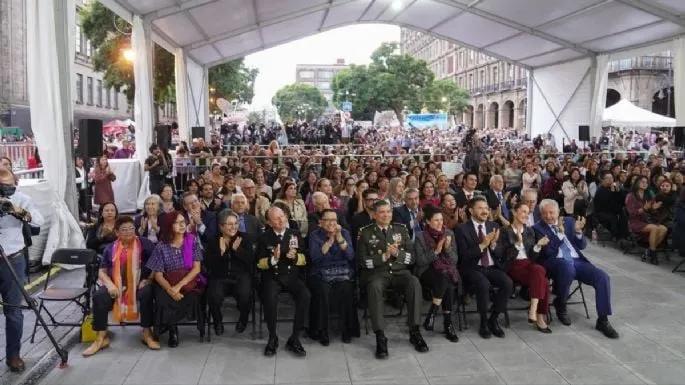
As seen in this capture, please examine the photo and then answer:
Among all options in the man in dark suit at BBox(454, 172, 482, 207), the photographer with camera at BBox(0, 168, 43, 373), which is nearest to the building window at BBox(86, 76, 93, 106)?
the man in dark suit at BBox(454, 172, 482, 207)

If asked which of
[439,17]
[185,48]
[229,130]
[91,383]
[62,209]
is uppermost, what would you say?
[439,17]

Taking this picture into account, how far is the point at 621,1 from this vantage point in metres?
14.8

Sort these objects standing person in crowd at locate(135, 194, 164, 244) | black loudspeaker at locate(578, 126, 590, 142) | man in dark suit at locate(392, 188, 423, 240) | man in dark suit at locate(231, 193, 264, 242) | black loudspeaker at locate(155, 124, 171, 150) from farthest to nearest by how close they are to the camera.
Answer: black loudspeaker at locate(578, 126, 590, 142)
black loudspeaker at locate(155, 124, 171, 150)
man in dark suit at locate(392, 188, 423, 240)
man in dark suit at locate(231, 193, 264, 242)
standing person in crowd at locate(135, 194, 164, 244)

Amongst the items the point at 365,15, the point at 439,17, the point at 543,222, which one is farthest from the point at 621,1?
the point at 543,222

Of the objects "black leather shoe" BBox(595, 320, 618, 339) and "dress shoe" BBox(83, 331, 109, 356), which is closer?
"dress shoe" BBox(83, 331, 109, 356)

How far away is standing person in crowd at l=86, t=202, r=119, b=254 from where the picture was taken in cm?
614

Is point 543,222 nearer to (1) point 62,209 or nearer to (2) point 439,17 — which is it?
(1) point 62,209

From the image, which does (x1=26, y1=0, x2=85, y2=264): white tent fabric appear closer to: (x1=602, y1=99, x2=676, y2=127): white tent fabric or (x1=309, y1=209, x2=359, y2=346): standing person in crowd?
(x1=309, y1=209, x2=359, y2=346): standing person in crowd

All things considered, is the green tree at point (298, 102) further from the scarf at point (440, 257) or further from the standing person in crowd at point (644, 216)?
the scarf at point (440, 257)

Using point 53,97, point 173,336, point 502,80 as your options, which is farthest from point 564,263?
point 502,80

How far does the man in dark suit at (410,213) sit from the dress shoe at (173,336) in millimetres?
2712

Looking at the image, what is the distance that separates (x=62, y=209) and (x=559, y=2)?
45.7 ft

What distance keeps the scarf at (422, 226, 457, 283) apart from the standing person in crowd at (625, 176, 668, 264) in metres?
4.41

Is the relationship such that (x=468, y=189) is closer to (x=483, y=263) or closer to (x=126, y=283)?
(x=483, y=263)
